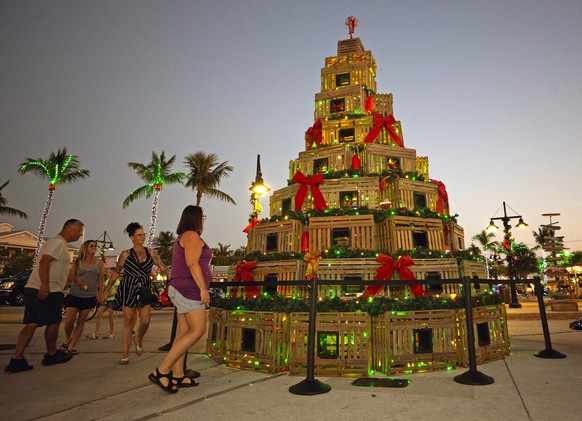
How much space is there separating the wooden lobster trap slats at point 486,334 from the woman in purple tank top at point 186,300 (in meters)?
4.16

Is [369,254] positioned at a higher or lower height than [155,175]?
lower

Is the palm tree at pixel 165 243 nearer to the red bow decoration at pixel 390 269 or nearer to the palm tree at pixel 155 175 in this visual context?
the palm tree at pixel 155 175

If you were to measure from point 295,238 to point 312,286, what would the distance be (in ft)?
12.1

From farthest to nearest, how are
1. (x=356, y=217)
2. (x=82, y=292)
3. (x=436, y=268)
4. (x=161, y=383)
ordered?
1. (x=356, y=217)
2. (x=436, y=268)
3. (x=82, y=292)
4. (x=161, y=383)

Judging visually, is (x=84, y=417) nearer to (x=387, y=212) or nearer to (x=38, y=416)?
(x=38, y=416)

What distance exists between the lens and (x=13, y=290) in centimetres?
2011

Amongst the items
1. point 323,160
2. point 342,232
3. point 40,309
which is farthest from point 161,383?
point 323,160

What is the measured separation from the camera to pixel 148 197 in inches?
1277

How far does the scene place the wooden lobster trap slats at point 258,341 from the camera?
5008 millimetres

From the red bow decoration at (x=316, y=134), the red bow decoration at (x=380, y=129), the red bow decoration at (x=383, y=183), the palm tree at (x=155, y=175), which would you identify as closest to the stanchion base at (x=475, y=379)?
the red bow decoration at (x=383, y=183)

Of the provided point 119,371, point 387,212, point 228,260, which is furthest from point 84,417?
point 228,260

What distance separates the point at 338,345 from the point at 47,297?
468 centimetres

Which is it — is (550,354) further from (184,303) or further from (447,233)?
(184,303)

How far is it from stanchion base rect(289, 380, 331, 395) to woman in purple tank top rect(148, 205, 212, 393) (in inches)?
51.4
